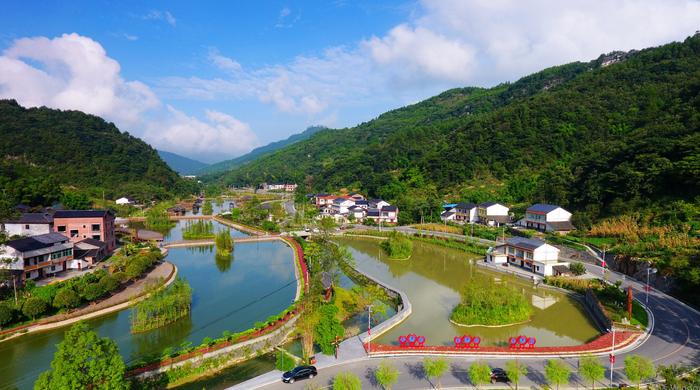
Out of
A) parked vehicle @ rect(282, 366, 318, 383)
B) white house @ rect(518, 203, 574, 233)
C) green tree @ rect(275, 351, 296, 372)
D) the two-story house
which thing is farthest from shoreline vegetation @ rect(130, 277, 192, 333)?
white house @ rect(518, 203, 574, 233)

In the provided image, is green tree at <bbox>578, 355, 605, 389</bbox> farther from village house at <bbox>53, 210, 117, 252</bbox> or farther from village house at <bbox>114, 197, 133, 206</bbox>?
village house at <bbox>114, 197, 133, 206</bbox>

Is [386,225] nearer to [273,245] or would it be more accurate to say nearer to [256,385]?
[273,245]

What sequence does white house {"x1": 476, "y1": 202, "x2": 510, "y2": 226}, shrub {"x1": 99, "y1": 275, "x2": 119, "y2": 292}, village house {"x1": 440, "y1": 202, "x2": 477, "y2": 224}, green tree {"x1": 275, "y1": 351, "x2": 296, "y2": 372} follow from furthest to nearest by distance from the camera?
village house {"x1": 440, "y1": 202, "x2": 477, "y2": 224} < white house {"x1": 476, "y1": 202, "x2": 510, "y2": 226} < shrub {"x1": 99, "y1": 275, "x2": 119, "y2": 292} < green tree {"x1": 275, "y1": 351, "x2": 296, "y2": 372}

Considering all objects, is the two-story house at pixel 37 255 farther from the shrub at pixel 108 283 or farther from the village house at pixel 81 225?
the shrub at pixel 108 283

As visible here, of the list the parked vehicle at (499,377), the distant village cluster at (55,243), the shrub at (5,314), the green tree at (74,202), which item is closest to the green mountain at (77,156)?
the green tree at (74,202)

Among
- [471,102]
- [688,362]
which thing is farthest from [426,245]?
[471,102]

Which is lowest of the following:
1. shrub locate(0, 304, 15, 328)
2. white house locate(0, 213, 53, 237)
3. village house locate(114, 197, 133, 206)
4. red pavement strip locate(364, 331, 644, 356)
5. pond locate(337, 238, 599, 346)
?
pond locate(337, 238, 599, 346)
